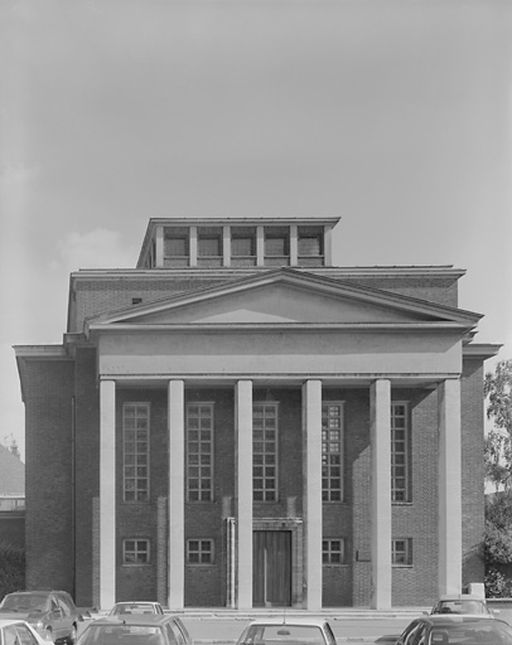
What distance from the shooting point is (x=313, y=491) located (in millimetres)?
45500

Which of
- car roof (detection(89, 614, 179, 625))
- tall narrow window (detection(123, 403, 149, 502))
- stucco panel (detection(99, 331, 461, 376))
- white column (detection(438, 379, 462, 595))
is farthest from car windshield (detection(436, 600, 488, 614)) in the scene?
tall narrow window (detection(123, 403, 149, 502))

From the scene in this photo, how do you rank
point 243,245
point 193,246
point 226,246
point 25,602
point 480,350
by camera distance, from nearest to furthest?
point 25,602 → point 480,350 → point 193,246 → point 226,246 → point 243,245

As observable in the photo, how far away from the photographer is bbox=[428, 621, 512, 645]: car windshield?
1952 centimetres

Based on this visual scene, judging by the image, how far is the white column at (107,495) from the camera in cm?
4509

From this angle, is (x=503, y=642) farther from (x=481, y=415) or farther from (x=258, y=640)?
(x=481, y=415)

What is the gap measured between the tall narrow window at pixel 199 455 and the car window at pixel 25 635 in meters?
30.0

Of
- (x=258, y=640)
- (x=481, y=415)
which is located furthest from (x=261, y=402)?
(x=258, y=640)

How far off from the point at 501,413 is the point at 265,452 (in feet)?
81.7

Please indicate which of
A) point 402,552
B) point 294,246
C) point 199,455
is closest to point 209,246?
point 294,246

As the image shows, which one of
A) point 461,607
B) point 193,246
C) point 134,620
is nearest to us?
point 134,620

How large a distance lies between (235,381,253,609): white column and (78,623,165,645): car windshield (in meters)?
25.6

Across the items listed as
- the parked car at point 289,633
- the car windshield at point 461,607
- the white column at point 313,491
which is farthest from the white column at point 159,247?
the parked car at point 289,633

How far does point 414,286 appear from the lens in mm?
52031

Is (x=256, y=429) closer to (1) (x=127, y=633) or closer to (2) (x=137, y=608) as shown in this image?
(2) (x=137, y=608)
